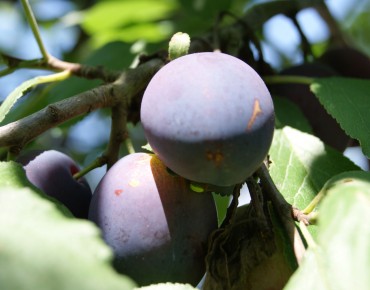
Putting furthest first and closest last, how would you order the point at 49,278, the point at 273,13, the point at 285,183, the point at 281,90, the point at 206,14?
the point at 206,14 → the point at 273,13 → the point at 281,90 → the point at 285,183 → the point at 49,278

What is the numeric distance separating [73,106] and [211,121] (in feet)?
0.73

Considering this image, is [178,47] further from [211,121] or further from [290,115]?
[290,115]

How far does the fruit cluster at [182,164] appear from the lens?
0.75 m

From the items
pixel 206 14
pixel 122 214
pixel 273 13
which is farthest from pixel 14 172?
pixel 206 14

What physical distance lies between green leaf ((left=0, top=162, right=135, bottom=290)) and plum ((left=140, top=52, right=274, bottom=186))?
0.18 m

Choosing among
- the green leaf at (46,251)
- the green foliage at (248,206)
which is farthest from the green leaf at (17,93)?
the green leaf at (46,251)

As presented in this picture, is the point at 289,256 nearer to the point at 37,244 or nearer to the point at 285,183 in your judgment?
the point at 285,183

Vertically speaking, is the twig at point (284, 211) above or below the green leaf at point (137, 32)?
above

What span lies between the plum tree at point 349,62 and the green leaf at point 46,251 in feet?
3.56

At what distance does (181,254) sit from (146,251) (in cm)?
5

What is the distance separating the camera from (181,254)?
84cm

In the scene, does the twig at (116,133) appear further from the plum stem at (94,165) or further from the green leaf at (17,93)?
the green leaf at (17,93)

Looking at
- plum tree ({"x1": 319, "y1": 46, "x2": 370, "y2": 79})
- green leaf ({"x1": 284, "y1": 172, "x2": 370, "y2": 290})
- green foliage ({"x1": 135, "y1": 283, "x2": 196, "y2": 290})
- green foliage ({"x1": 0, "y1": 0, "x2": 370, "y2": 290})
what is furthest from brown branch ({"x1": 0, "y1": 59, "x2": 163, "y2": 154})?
plum tree ({"x1": 319, "y1": 46, "x2": 370, "y2": 79})

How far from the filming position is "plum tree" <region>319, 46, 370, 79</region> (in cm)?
156
